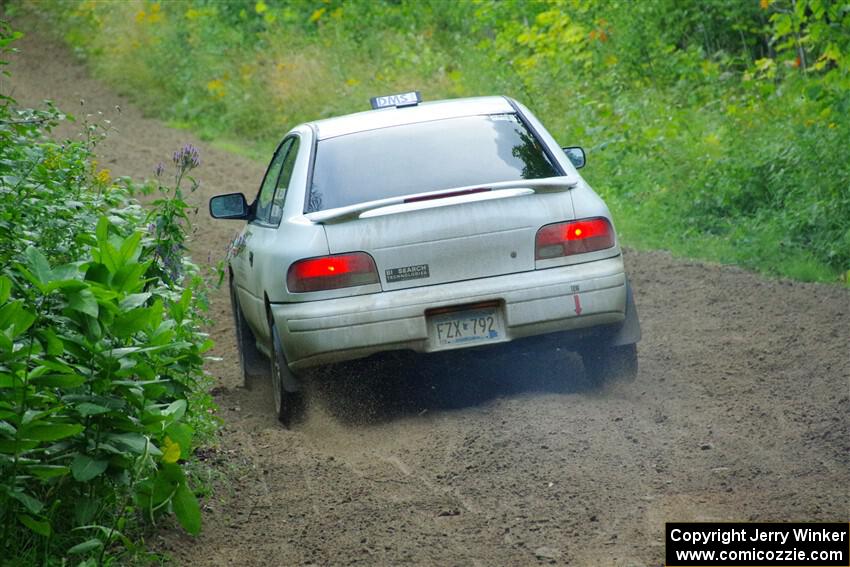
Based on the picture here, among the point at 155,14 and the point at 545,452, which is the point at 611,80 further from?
the point at 155,14

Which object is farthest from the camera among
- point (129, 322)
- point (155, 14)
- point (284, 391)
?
point (155, 14)

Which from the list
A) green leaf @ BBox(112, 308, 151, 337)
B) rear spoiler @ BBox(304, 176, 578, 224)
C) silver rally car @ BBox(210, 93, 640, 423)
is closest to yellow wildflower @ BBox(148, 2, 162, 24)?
silver rally car @ BBox(210, 93, 640, 423)

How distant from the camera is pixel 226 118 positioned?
70.7ft

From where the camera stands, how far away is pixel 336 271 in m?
6.22

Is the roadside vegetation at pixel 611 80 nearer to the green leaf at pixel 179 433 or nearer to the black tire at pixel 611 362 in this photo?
the black tire at pixel 611 362

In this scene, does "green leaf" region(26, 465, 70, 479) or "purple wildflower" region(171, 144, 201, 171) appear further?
"purple wildflower" region(171, 144, 201, 171)

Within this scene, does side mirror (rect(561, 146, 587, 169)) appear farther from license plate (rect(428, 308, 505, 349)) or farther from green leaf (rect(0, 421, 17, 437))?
green leaf (rect(0, 421, 17, 437))

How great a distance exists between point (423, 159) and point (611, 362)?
1.50 m

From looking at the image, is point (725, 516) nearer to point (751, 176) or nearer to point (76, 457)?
point (76, 457)

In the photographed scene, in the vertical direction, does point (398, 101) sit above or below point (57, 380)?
above

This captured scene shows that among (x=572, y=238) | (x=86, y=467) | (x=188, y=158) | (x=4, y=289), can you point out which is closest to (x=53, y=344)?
(x=4, y=289)

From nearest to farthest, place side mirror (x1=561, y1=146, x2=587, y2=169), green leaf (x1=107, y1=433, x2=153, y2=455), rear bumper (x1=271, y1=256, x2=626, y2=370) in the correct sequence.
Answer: green leaf (x1=107, y1=433, x2=153, y2=455), rear bumper (x1=271, y1=256, x2=626, y2=370), side mirror (x1=561, y1=146, x2=587, y2=169)

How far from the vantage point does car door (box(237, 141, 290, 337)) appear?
7.10 metres

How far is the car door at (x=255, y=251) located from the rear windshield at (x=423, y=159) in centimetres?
56
